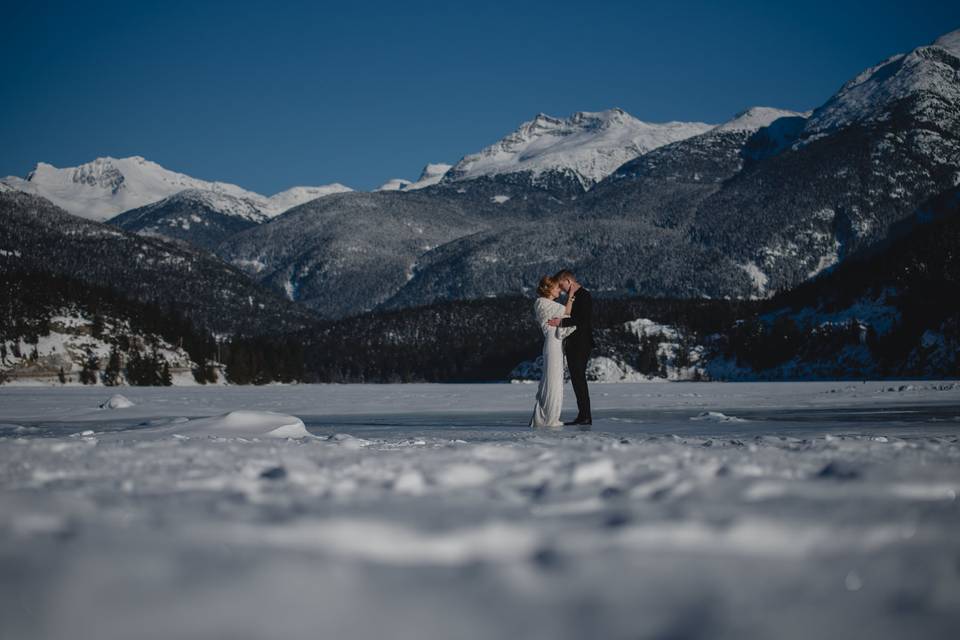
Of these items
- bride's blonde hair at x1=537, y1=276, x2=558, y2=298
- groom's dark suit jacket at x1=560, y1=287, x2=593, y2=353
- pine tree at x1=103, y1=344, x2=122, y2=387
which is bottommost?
pine tree at x1=103, y1=344, x2=122, y2=387

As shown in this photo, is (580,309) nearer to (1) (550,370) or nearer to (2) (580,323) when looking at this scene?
(2) (580,323)

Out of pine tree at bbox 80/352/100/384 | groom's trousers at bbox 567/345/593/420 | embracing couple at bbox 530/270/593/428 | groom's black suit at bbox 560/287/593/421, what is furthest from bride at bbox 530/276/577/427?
pine tree at bbox 80/352/100/384

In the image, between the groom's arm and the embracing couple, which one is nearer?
the embracing couple

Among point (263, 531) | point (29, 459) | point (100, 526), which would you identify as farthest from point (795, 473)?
point (29, 459)

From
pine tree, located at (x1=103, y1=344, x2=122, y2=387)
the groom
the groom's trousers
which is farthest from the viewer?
pine tree, located at (x1=103, y1=344, x2=122, y2=387)

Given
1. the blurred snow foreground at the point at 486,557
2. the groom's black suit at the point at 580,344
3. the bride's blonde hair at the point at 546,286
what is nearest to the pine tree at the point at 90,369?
the groom's black suit at the point at 580,344

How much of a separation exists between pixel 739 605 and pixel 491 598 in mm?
525

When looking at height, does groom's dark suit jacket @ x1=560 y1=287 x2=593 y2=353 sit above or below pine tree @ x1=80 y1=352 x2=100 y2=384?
above

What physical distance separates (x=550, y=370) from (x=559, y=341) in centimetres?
57

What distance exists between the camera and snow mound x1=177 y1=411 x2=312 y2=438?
25.8 feet

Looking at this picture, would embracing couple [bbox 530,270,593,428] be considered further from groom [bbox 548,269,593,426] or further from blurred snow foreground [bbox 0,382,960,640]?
blurred snow foreground [bbox 0,382,960,640]

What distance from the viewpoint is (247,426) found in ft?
27.7

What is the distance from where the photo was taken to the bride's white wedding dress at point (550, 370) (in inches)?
422

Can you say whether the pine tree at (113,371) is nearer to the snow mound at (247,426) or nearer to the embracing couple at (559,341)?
the embracing couple at (559,341)
